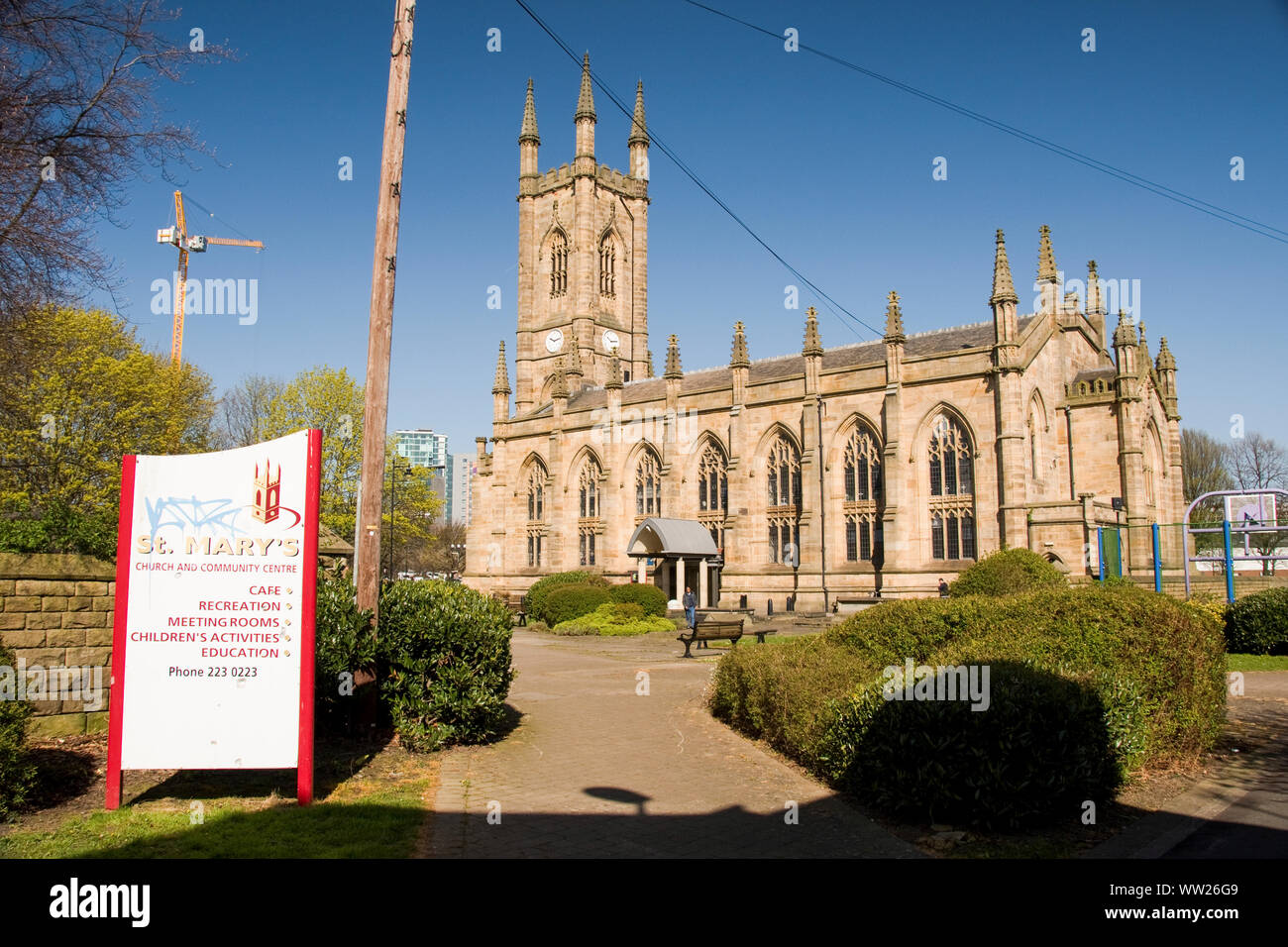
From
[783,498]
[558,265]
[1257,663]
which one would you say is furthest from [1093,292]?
[558,265]

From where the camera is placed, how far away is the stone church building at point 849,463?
33062mm

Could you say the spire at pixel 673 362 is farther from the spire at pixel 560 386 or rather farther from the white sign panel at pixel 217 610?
the white sign panel at pixel 217 610

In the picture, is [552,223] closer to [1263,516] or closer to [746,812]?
[1263,516]

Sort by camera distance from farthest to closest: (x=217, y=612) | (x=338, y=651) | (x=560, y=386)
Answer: (x=560, y=386), (x=338, y=651), (x=217, y=612)

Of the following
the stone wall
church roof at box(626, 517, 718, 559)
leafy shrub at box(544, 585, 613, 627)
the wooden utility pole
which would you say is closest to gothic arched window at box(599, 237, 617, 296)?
church roof at box(626, 517, 718, 559)

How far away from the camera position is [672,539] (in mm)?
37062

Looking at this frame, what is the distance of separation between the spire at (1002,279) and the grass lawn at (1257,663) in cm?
1646

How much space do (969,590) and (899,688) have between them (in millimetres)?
15994

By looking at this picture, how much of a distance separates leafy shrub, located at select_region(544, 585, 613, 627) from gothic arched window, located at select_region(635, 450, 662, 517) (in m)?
12.9

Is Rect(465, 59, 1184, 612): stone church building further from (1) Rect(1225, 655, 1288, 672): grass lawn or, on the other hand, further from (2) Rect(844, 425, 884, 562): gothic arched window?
(1) Rect(1225, 655, 1288, 672): grass lawn

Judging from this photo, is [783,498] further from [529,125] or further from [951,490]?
[529,125]

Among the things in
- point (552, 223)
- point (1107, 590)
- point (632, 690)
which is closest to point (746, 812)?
point (1107, 590)

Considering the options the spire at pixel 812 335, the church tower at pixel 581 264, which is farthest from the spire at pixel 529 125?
the spire at pixel 812 335

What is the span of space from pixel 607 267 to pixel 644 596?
34.4 m
